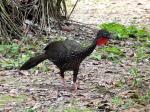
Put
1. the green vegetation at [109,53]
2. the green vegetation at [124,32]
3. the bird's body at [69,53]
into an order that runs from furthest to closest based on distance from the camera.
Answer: the green vegetation at [124,32]
the green vegetation at [109,53]
the bird's body at [69,53]

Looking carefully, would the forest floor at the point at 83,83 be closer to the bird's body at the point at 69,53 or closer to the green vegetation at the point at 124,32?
the green vegetation at the point at 124,32

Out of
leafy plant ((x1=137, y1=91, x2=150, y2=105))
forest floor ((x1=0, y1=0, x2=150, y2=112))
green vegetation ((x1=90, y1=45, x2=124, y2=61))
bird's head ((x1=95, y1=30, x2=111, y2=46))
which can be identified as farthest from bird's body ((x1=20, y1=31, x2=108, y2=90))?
green vegetation ((x1=90, y1=45, x2=124, y2=61))

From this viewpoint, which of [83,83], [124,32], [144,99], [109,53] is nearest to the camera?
[144,99]

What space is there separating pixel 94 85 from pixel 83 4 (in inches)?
311

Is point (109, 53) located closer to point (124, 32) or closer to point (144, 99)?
point (124, 32)

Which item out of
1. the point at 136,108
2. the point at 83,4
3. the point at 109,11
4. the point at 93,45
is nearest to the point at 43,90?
the point at 93,45

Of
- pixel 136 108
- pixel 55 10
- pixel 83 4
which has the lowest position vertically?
pixel 83 4

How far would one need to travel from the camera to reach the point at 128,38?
32.1 ft

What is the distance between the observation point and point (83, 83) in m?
6.70

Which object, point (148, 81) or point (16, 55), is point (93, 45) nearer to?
point (148, 81)

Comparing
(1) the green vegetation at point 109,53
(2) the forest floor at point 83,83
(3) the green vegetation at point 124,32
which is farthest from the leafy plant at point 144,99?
(3) the green vegetation at point 124,32

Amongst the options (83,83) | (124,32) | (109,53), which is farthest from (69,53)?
(124,32)

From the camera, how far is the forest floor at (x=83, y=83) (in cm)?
556

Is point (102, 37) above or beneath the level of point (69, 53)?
above
